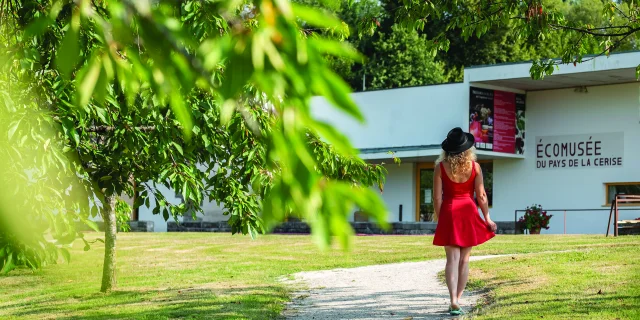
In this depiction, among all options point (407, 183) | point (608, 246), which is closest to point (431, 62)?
point (407, 183)

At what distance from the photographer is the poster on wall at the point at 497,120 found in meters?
31.4

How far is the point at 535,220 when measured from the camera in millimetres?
28516

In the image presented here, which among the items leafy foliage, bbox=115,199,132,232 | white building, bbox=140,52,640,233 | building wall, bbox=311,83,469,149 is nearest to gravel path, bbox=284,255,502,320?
leafy foliage, bbox=115,199,132,232

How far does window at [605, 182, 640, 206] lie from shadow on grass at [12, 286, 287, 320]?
19107 mm

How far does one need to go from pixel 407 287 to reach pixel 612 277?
2.59m

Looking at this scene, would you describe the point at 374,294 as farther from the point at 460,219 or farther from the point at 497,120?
the point at 497,120

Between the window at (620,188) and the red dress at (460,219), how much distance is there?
21836 millimetres

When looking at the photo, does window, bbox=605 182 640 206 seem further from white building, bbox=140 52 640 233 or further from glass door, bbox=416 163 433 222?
glass door, bbox=416 163 433 222

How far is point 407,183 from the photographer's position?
113ft

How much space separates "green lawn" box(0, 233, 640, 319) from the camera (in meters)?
10.5

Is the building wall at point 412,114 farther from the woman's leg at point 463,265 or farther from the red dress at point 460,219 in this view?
the red dress at point 460,219

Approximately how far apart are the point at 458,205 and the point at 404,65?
40654 millimetres

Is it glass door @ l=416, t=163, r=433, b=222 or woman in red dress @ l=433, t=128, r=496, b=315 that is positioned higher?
glass door @ l=416, t=163, r=433, b=222

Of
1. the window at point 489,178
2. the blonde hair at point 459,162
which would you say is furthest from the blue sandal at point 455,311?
the window at point 489,178
